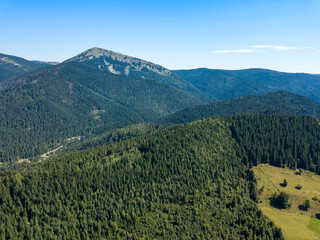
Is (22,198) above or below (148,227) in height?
above

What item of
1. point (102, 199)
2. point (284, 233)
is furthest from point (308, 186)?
point (102, 199)

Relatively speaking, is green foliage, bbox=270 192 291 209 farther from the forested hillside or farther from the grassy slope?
Result: the forested hillside

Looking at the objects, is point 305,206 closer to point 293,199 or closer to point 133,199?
point 293,199

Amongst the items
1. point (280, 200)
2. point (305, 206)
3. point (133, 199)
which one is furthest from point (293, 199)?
point (133, 199)

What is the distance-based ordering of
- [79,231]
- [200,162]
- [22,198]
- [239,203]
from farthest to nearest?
1. [200,162]
2. [239,203]
3. [22,198]
4. [79,231]

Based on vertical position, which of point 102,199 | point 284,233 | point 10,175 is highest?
point 10,175

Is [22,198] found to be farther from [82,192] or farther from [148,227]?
[148,227]

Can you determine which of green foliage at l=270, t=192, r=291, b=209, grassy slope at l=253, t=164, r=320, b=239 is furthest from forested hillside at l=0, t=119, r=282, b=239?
green foliage at l=270, t=192, r=291, b=209
